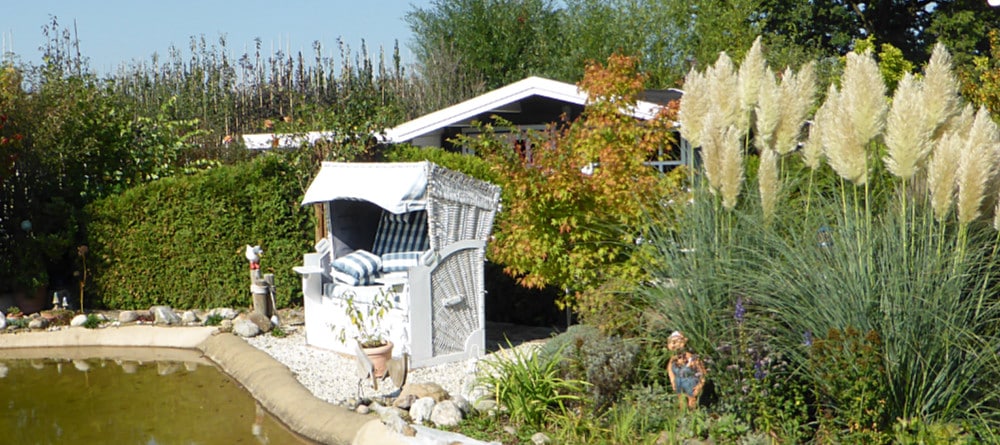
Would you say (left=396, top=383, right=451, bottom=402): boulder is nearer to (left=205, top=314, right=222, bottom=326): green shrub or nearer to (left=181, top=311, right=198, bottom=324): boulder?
(left=205, top=314, right=222, bottom=326): green shrub

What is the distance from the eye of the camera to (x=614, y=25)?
33781 mm

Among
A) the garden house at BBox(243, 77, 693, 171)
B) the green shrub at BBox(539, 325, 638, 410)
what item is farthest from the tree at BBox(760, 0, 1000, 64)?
the green shrub at BBox(539, 325, 638, 410)

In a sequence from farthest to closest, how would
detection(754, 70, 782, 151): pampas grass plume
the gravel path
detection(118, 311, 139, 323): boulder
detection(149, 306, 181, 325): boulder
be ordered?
detection(118, 311, 139, 323): boulder
detection(149, 306, 181, 325): boulder
the gravel path
detection(754, 70, 782, 151): pampas grass plume

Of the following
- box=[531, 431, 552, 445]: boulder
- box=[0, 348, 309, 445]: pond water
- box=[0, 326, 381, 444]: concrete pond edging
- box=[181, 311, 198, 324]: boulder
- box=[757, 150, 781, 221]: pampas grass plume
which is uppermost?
box=[757, 150, 781, 221]: pampas grass plume

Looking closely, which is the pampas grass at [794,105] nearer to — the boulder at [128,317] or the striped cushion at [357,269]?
the striped cushion at [357,269]

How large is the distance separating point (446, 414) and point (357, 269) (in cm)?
316

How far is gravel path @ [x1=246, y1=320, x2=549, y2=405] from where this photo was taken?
852 centimetres

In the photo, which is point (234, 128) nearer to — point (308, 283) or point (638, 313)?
point (308, 283)

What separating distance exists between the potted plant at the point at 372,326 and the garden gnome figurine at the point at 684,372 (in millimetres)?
2774

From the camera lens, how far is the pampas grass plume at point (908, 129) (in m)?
5.98

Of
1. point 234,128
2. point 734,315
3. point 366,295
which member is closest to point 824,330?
point 734,315

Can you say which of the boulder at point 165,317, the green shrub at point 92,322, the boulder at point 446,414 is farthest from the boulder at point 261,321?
the boulder at point 446,414

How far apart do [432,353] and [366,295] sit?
3.12 feet

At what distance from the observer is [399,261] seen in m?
10.4
